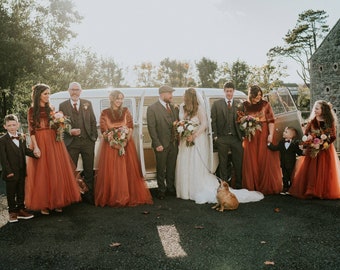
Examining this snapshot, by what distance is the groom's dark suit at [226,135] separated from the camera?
7.20 m

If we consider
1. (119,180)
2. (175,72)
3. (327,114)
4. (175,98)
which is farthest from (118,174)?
(175,72)

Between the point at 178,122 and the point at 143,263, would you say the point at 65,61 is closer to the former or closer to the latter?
the point at 178,122

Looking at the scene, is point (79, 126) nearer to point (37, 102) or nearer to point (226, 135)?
point (37, 102)

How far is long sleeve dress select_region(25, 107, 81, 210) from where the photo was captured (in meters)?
5.78

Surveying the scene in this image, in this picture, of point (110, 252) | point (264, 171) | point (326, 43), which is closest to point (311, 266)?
point (110, 252)

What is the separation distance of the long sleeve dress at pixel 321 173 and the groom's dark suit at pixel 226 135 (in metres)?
1.32

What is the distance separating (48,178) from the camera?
230 inches

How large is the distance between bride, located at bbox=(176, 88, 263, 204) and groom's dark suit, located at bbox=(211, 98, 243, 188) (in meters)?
0.29

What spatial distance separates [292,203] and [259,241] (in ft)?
7.64

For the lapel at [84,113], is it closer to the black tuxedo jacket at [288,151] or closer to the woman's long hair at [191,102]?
the woman's long hair at [191,102]

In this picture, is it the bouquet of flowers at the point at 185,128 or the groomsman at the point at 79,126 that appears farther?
the bouquet of flowers at the point at 185,128

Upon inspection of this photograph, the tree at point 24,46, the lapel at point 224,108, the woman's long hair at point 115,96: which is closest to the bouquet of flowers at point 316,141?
the lapel at point 224,108

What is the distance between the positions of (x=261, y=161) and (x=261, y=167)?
0.13m

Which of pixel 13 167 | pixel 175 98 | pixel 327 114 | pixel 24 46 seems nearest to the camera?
pixel 13 167
